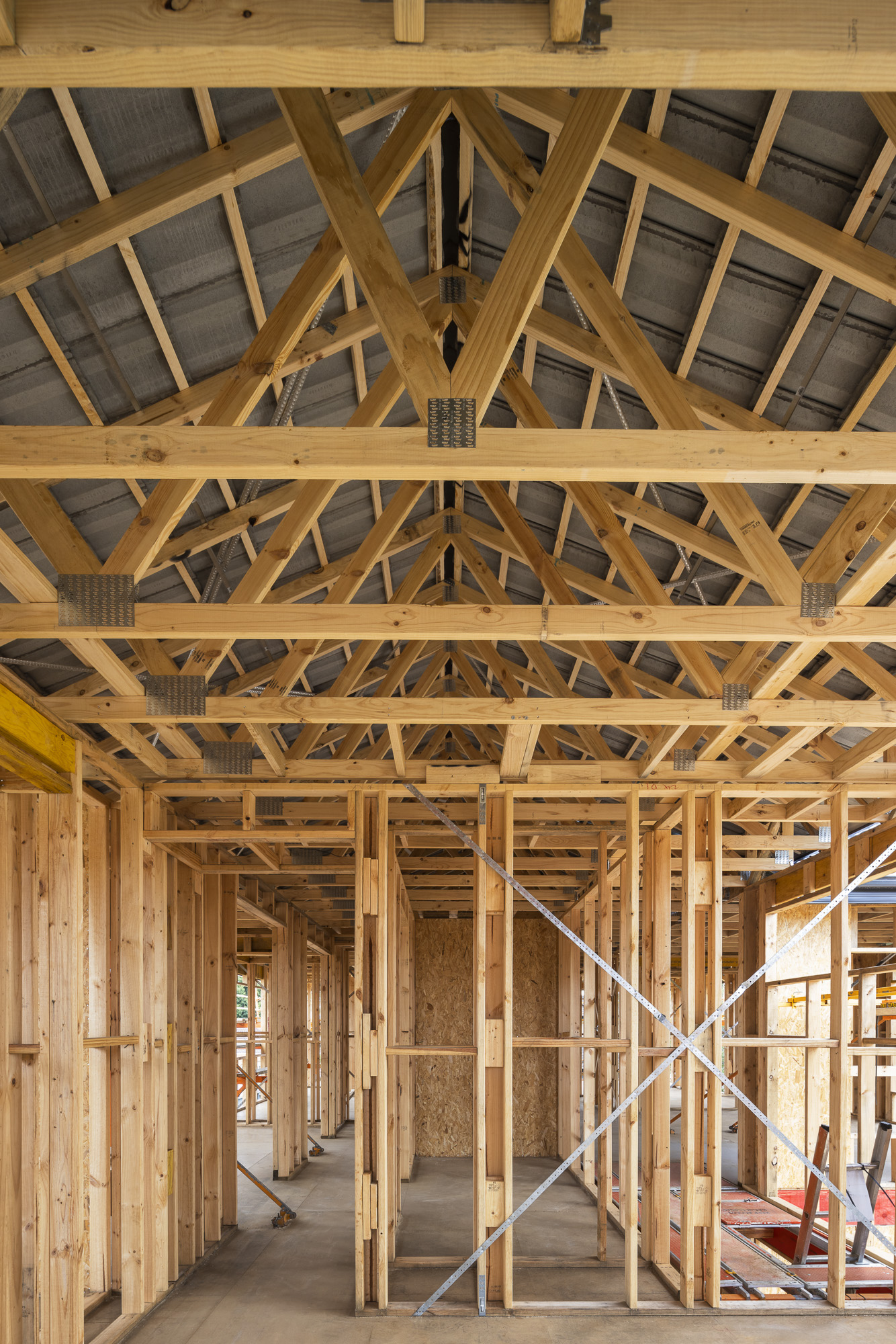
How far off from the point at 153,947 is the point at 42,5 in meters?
7.49

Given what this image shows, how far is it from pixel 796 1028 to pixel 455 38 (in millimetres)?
15443

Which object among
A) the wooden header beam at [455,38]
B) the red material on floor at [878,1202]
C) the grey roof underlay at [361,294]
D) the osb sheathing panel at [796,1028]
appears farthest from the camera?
the osb sheathing panel at [796,1028]

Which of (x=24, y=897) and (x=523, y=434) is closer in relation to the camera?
(x=523, y=434)

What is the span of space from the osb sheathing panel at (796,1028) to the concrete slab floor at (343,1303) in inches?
117

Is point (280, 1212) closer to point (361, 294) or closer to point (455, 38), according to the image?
point (361, 294)

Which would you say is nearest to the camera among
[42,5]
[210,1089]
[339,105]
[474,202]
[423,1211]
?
[42,5]

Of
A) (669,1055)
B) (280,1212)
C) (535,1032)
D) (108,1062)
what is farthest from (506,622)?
(535,1032)

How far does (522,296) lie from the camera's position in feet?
11.7

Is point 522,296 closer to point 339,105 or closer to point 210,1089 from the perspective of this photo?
point 339,105

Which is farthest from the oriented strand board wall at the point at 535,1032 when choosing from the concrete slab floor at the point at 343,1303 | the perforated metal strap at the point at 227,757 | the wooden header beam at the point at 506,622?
the wooden header beam at the point at 506,622

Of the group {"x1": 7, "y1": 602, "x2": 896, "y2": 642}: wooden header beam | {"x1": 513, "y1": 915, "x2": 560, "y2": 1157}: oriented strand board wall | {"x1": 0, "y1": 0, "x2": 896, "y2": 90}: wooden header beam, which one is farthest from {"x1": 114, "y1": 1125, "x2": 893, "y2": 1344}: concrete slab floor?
{"x1": 0, "y1": 0, "x2": 896, "y2": 90}: wooden header beam

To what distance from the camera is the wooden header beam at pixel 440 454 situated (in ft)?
12.3

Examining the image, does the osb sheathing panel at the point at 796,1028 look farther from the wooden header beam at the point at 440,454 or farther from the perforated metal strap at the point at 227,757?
the wooden header beam at the point at 440,454

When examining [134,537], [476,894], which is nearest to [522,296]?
[134,537]
